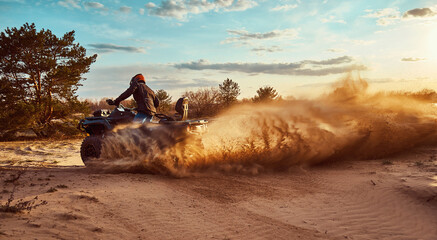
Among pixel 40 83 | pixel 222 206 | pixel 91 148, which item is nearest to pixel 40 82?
pixel 40 83

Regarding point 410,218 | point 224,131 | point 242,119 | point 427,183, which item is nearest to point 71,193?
point 224,131

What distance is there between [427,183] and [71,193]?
752 cm

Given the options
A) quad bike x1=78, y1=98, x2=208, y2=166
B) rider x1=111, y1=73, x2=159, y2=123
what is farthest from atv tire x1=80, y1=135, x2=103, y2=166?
rider x1=111, y1=73, x2=159, y2=123

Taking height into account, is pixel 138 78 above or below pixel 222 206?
above

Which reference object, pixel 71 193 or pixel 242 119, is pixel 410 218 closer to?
pixel 242 119

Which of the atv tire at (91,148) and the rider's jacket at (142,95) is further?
the atv tire at (91,148)

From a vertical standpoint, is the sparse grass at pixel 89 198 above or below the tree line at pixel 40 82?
below

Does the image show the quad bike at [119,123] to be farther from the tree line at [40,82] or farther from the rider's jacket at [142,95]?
the tree line at [40,82]

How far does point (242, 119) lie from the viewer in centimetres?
943

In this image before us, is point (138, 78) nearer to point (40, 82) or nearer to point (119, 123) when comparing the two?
point (119, 123)

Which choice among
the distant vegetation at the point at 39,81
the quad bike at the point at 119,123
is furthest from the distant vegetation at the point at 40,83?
the quad bike at the point at 119,123

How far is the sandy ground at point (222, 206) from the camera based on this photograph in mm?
4164

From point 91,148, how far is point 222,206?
420cm

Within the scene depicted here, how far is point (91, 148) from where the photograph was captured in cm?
774
